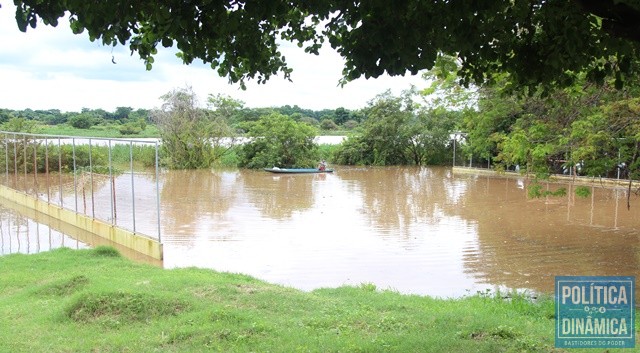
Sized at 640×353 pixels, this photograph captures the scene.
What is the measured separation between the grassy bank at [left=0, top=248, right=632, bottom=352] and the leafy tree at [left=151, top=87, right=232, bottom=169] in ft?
85.5

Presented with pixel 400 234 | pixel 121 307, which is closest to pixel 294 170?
pixel 400 234

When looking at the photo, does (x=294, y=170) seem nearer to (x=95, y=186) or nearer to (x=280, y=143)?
(x=280, y=143)

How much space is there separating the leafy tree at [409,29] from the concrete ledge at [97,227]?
26.5 ft

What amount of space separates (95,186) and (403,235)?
8.66 meters

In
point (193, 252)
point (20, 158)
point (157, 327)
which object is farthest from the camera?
point (20, 158)

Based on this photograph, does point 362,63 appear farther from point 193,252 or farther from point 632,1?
point 193,252

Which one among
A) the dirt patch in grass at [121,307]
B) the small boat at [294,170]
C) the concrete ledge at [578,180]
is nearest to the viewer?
the dirt patch in grass at [121,307]

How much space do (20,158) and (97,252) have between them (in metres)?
18.9

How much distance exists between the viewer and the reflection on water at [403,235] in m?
10.6

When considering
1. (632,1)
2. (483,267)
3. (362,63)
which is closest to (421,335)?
(362,63)

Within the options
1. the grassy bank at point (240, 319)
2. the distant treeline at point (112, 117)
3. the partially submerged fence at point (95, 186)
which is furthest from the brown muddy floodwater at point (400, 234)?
the distant treeline at point (112, 117)

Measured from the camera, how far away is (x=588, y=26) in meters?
3.95

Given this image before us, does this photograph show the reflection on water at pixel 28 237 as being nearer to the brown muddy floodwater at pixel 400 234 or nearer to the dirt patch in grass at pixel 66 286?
the brown muddy floodwater at pixel 400 234

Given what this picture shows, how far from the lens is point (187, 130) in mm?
33719
